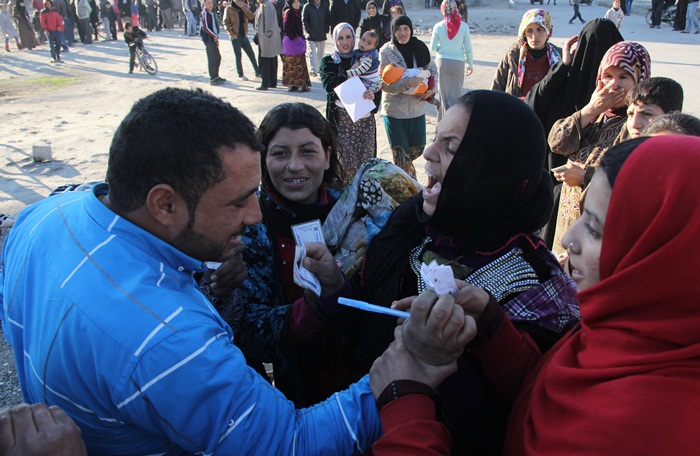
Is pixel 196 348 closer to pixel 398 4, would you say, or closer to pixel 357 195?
pixel 357 195

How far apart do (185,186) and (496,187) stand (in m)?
1.06

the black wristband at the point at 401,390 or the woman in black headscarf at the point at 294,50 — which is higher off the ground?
the woman in black headscarf at the point at 294,50

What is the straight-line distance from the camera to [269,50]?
11836 mm

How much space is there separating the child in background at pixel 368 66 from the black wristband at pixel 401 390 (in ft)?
19.1

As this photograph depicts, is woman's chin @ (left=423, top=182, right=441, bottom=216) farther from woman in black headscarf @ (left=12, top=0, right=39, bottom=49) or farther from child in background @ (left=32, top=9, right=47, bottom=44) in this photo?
child in background @ (left=32, top=9, right=47, bottom=44)

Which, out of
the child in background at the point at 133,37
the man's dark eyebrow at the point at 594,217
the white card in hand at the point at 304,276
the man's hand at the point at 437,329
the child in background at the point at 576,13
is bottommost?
the white card in hand at the point at 304,276

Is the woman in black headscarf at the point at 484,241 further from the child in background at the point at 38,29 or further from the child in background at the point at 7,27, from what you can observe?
the child in background at the point at 38,29

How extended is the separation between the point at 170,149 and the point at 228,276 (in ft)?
2.71

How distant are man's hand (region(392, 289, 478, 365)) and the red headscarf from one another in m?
0.28

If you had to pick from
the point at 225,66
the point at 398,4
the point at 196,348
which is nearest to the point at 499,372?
the point at 196,348

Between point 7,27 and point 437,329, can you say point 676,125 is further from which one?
point 7,27

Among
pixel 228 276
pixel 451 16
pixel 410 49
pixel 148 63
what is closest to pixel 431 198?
pixel 228 276

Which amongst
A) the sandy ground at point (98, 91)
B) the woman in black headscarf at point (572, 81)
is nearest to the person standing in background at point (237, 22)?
the sandy ground at point (98, 91)

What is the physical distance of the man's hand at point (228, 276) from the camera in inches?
81.3
